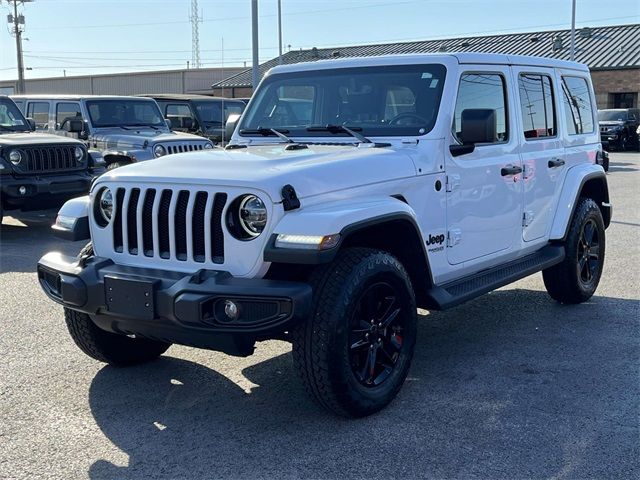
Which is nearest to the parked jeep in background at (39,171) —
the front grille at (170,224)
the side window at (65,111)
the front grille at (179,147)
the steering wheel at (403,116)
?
the front grille at (179,147)

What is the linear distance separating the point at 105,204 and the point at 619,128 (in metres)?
27.5

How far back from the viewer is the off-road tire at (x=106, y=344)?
4.55 meters

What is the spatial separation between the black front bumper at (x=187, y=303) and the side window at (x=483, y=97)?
192cm

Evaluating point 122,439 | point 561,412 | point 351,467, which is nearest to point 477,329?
point 561,412

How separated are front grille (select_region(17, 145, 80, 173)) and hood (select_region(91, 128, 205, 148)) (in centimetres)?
131

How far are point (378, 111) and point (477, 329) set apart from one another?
1.94 meters

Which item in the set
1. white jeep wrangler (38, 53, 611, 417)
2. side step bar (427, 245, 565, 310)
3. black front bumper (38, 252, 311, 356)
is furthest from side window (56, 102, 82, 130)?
black front bumper (38, 252, 311, 356)

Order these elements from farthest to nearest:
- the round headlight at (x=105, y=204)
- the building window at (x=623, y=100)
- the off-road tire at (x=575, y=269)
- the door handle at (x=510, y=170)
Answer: the building window at (x=623, y=100) → the off-road tire at (x=575, y=269) → the door handle at (x=510, y=170) → the round headlight at (x=105, y=204)

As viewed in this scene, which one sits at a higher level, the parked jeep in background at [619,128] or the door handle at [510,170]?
the door handle at [510,170]

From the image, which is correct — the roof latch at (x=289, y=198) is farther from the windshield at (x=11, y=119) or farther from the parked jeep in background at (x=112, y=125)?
the windshield at (x=11, y=119)

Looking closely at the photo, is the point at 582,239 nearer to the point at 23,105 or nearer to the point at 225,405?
the point at 225,405

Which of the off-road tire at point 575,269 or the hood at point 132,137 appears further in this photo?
the hood at point 132,137

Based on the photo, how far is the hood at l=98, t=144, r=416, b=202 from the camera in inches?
150

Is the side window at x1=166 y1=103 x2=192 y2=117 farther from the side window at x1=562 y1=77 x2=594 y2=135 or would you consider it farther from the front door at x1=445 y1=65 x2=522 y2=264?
the front door at x1=445 y1=65 x2=522 y2=264
